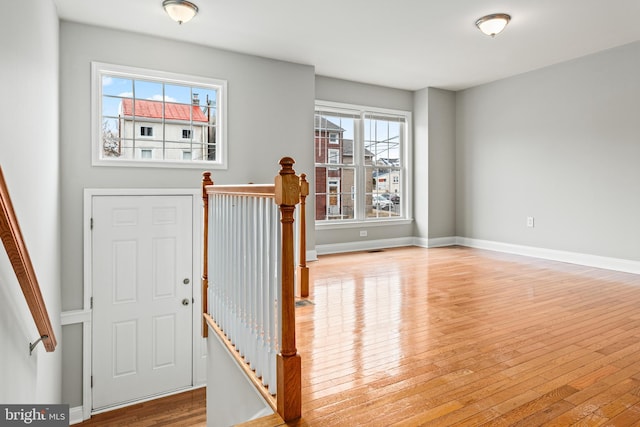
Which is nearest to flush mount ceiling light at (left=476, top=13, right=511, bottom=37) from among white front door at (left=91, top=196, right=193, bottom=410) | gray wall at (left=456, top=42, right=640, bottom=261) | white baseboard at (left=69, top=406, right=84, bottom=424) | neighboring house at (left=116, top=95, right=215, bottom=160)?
gray wall at (left=456, top=42, right=640, bottom=261)

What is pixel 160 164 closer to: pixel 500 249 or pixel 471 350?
pixel 471 350

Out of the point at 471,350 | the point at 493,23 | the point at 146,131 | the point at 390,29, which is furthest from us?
the point at 146,131

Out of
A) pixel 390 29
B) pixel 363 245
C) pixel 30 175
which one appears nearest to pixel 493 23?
pixel 390 29

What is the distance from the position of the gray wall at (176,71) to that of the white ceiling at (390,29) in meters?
0.16

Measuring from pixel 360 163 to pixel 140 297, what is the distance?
154 inches

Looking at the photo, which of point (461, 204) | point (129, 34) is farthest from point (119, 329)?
point (461, 204)

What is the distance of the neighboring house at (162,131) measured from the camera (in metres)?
4.58

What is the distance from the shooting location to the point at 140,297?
14.7ft

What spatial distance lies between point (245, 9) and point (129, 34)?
149 centimetres

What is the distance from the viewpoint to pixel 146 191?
4.47m

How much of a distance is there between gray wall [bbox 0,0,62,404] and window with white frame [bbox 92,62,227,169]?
58 cm

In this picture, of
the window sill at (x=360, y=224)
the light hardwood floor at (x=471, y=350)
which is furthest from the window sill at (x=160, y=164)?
the window sill at (x=360, y=224)

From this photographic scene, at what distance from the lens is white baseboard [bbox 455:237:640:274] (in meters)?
4.84

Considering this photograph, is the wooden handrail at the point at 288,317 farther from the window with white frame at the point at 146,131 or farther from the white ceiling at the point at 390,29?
the window with white frame at the point at 146,131
